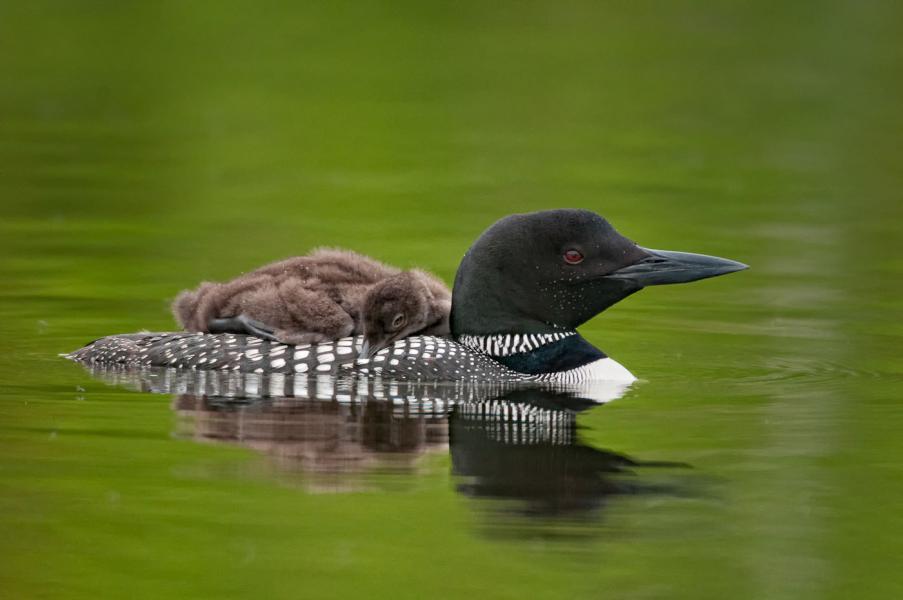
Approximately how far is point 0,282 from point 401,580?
15.4 ft

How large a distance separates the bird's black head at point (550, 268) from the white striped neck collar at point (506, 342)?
0.02 metres

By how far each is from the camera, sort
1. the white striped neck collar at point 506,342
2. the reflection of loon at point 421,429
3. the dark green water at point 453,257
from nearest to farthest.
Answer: the dark green water at point 453,257 < the reflection of loon at point 421,429 < the white striped neck collar at point 506,342

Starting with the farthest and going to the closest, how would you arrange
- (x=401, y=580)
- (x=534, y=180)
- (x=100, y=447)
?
1. (x=534, y=180)
2. (x=100, y=447)
3. (x=401, y=580)

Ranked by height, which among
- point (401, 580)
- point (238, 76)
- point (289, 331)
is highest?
point (238, 76)

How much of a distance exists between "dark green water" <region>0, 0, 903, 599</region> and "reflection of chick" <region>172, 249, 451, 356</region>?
548 millimetres

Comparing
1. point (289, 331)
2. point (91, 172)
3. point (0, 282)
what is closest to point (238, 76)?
point (91, 172)

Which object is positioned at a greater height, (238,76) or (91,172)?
(238,76)

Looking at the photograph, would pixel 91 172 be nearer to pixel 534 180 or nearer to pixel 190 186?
pixel 190 186

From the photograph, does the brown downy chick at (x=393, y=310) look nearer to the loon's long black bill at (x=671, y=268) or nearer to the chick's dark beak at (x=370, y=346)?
the chick's dark beak at (x=370, y=346)

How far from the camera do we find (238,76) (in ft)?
56.2

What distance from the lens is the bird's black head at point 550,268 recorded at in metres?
6.99

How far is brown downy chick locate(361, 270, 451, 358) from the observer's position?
6.80m

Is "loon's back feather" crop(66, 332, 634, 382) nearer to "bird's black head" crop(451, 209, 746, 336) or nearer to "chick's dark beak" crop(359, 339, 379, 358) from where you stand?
"chick's dark beak" crop(359, 339, 379, 358)

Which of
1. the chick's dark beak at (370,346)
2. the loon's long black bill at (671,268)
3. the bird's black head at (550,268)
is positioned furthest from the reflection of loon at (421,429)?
the loon's long black bill at (671,268)
